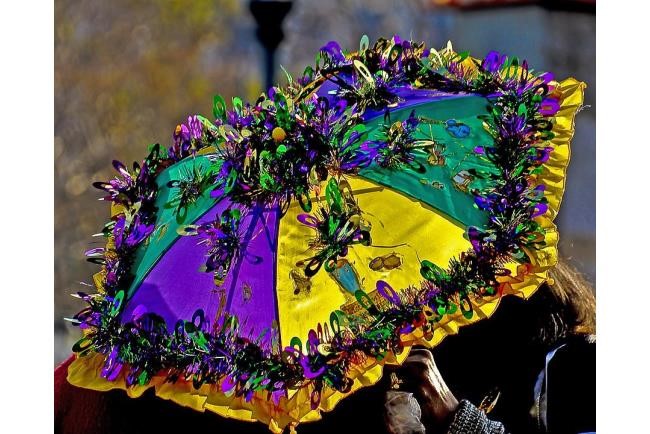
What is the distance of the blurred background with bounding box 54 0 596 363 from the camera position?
2.41 metres

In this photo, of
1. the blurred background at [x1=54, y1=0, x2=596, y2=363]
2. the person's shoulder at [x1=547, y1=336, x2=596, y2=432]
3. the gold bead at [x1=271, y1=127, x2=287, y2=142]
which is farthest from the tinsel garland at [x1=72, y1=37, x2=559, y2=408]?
the person's shoulder at [x1=547, y1=336, x2=596, y2=432]

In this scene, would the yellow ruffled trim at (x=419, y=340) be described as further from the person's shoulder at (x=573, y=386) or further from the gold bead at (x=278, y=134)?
the gold bead at (x=278, y=134)

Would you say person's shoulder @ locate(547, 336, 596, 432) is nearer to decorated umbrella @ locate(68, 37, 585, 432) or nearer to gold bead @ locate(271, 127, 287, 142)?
decorated umbrella @ locate(68, 37, 585, 432)

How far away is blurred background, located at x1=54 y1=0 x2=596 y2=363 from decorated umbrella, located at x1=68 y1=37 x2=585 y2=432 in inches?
12.3

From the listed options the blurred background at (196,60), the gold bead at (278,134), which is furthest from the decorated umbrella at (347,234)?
the blurred background at (196,60)

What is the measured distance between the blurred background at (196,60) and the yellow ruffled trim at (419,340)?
321mm

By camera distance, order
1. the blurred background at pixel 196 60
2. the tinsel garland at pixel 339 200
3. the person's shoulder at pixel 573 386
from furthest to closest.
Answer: the blurred background at pixel 196 60
the person's shoulder at pixel 573 386
the tinsel garland at pixel 339 200

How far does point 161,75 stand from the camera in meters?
2.67

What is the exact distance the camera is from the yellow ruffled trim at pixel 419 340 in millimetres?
1963

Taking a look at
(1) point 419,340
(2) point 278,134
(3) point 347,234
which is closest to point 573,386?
(1) point 419,340

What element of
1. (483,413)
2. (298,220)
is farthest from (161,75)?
(483,413)

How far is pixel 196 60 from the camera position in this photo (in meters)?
2.65

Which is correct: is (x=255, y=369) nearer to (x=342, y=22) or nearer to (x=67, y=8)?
(x=342, y=22)

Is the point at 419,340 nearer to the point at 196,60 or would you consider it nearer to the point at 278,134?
the point at 278,134
